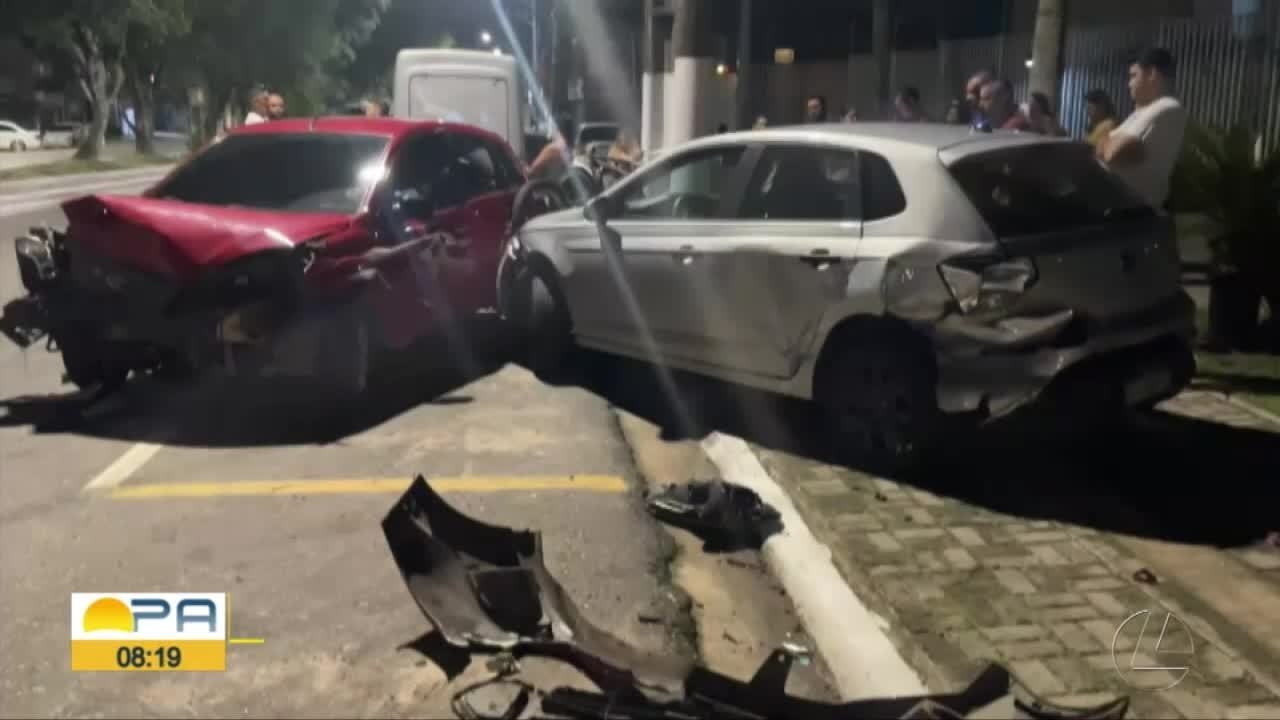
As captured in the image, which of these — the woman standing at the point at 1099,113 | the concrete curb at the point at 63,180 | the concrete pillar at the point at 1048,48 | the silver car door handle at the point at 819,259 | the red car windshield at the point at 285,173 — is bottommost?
the concrete curb at the point at 63,180

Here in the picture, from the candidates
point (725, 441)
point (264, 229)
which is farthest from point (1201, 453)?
point (264, 229)

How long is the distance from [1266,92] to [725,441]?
7794mm

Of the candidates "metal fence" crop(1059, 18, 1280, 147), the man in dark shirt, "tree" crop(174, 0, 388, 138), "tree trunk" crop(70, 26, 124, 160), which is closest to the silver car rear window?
the man in dark shirt

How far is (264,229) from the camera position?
7.12 metres

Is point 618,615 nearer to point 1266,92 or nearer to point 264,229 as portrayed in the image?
point 264,229

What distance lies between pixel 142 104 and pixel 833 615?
178ft

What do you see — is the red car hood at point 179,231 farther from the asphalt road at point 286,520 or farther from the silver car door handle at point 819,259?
the silver car door handle at point 819,259

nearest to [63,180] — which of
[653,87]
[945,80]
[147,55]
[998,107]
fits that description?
[147,55]

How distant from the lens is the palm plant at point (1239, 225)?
8.51 metres

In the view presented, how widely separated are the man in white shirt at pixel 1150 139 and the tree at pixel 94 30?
1456 inches

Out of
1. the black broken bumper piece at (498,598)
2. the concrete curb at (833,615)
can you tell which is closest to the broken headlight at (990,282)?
the concrete curb at (833,615)

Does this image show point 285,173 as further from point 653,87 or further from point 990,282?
point 653,87

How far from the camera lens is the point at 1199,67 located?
43.6ft

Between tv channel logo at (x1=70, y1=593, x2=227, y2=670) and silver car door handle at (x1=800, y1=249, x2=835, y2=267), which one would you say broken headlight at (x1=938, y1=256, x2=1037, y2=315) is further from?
tv channel logo at (x1=70, y1=593, x2=227, y2=670)
